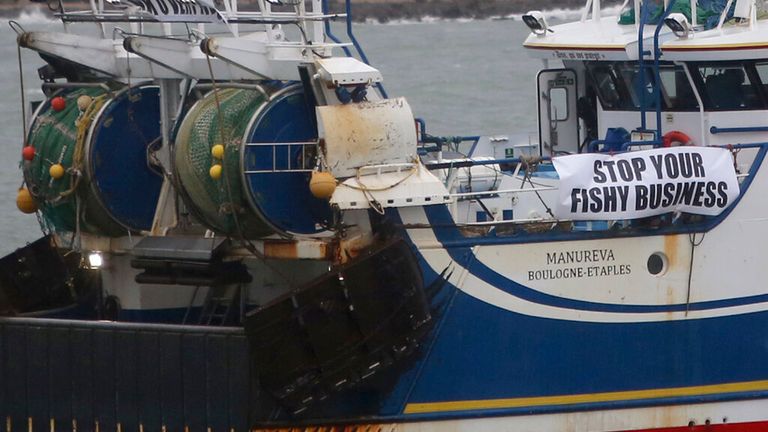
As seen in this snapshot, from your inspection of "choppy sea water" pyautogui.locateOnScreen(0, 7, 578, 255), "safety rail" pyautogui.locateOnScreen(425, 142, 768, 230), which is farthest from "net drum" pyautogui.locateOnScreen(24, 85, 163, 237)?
"choppy sea water" pyautogui.locateOnScreen(0, 7, 578, 255)

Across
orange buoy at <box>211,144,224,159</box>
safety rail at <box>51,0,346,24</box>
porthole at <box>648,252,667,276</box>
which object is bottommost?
porthole at <box>648,252,667,276</box>

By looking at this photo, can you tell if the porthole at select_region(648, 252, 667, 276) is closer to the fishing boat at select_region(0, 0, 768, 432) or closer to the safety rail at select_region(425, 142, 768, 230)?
the fishing boat at select_region(0, 0, 768, 432)

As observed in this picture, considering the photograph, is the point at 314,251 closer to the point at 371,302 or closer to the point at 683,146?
the point at 371,302

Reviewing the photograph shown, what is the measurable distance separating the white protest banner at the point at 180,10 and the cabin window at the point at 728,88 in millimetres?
4367

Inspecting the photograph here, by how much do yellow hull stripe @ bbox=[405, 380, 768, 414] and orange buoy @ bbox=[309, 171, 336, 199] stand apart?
6.36ft

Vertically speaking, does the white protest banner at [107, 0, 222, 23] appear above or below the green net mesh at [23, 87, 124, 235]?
above

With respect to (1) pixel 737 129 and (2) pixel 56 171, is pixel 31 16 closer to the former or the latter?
(2) pixel 56 171

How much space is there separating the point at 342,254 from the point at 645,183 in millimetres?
2532

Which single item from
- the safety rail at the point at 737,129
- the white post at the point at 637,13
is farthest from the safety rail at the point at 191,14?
the safety rail at the point at 737,129

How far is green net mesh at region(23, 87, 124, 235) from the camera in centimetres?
1357

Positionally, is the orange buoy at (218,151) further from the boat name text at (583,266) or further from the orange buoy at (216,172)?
the boat name text at (583,266)

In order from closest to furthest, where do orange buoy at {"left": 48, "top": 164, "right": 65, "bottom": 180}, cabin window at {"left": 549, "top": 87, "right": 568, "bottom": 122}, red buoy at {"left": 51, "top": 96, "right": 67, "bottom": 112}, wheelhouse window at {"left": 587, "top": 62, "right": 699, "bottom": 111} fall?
orange buoy at {"left": 48, "top": 164, "right": 65, "bottom": 180} < red buoy at {"left": 51, "top": 96, "right": 67, "bottom": 112} < wheelhouse window at {"left": 587, "top": 62, "right": 699, "bottom": 111} < cabin window at {"left": 549, "top": 87, "right": 568, "bottom": 122}

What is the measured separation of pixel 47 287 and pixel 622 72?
5464 millimetres

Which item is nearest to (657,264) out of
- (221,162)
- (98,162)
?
(221,162)
